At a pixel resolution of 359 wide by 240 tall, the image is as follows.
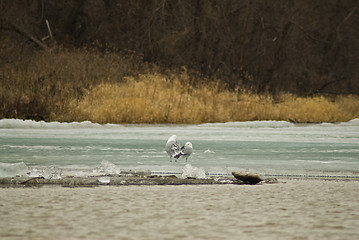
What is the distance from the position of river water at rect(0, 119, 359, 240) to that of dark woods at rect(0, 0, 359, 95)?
11.6m

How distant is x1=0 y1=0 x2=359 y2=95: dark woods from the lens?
800 inches

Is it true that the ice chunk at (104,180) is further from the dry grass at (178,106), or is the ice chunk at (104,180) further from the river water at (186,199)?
the dry grass at (178,106)

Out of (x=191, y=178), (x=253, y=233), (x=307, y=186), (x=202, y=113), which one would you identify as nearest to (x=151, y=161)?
(x=191, y=178)

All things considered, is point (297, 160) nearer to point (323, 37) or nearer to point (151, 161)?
point (151, 161)

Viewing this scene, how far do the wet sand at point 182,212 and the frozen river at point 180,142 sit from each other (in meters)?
1.01

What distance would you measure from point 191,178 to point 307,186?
34.9 inches

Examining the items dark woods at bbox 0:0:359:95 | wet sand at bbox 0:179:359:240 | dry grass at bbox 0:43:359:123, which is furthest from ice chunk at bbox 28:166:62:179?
dark woods at bbox 0:0:359:95

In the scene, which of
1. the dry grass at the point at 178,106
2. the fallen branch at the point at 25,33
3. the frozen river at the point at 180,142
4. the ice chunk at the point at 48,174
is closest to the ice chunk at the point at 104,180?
the ice chunk at the point at 48,174

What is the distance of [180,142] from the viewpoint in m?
8.43

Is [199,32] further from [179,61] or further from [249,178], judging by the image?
[249,178]

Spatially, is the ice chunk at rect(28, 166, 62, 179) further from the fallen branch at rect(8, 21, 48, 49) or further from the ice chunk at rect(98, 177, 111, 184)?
the fallen branch at rect(8, 21, 48, 49)

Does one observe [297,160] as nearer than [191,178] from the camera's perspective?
No

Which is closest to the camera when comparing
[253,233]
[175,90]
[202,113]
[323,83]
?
[253,233]

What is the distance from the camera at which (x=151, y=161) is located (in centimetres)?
611
